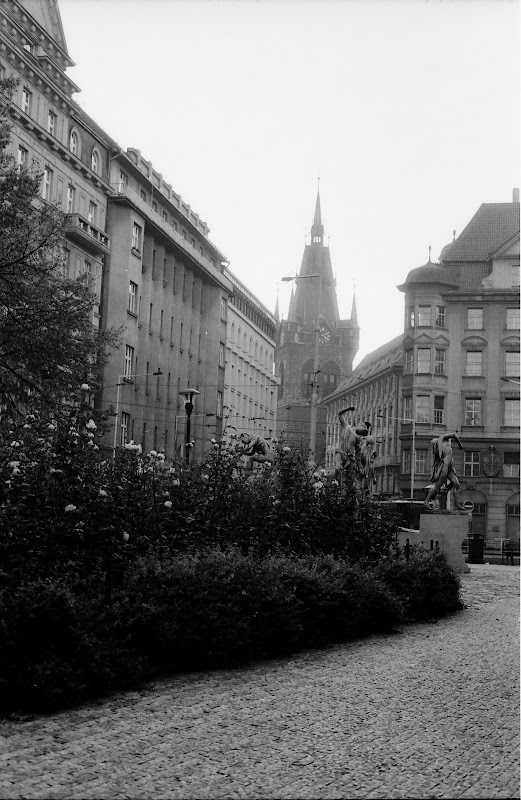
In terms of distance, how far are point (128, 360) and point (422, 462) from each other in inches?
1084

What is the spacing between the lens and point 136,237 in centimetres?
6238

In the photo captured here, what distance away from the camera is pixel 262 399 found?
4016 inches

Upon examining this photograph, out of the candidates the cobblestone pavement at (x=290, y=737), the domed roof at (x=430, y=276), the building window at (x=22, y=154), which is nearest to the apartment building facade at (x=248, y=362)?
the domed roof at (x=430, y=276)

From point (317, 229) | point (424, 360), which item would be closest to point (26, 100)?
point (424, 360)

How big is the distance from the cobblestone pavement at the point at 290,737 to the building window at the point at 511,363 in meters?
68.8

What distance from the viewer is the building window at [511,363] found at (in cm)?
7862

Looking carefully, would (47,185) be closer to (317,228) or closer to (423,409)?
(423,409)

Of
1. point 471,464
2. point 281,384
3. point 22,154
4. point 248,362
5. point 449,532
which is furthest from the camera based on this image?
point 281,384

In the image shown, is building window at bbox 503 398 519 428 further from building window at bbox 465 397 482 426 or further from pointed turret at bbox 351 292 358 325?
pointed turret at bbox 351 292 358 325

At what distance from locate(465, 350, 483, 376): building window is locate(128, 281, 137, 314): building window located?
28282 mm

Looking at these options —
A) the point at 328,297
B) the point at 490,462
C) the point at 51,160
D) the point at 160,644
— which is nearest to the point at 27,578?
the point at 160,644

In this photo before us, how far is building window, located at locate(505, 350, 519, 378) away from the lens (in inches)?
3095

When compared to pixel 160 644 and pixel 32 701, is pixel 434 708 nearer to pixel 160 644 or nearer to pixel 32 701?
pixel 160 644

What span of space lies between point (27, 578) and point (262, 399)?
9231cm
